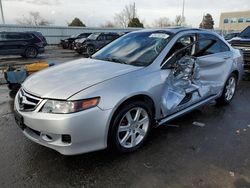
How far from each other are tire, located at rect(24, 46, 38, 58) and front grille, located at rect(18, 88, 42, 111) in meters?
13.3

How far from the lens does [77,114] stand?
257 centimetres

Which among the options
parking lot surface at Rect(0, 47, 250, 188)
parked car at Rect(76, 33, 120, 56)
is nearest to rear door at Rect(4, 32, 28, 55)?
parked car at Rect(76, 33, 120, 56)

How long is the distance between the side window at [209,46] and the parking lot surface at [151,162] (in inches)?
53.5

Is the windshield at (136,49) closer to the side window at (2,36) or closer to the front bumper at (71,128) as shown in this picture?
the front bumper at (71,128)

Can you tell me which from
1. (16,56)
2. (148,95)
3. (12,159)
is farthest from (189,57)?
(16,56)

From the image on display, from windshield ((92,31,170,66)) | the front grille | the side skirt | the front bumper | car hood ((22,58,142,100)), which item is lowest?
the side skirt

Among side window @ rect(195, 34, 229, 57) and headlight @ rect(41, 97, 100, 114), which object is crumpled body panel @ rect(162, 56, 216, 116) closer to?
side window @ rect(195, 34, 229, 57)

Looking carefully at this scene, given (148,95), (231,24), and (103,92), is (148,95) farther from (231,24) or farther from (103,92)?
(231,24)

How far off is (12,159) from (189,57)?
3051 mm

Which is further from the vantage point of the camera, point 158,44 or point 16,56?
point 16,56

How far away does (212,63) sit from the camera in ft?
14.4

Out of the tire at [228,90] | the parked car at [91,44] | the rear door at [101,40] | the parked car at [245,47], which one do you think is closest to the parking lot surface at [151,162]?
the tire at [228,90]

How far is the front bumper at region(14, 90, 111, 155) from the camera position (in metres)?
2.56

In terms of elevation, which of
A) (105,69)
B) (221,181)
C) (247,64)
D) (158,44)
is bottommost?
(221,181)
